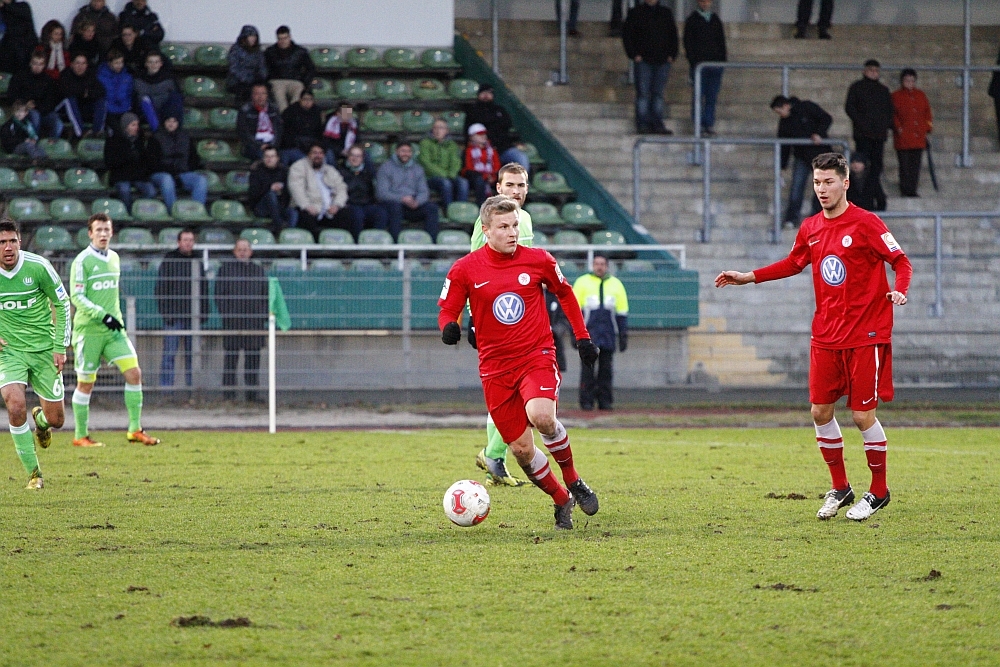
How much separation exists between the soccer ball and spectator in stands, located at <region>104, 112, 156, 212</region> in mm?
12830

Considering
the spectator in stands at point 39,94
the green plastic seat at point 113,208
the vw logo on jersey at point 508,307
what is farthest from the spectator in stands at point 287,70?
the vw logo on jersey at point 508,307

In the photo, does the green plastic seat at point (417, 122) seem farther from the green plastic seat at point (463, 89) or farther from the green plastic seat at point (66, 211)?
the green plastic seat at point (66, 211)

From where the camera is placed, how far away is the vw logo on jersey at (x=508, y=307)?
6.98 metres

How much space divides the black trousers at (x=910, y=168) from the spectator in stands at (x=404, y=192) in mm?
8202

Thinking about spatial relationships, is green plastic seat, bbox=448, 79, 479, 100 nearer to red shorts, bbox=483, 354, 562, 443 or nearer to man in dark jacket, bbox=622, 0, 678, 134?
man in dark jacket, bbox=622, 0, 678, 134

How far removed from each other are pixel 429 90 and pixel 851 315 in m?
15.3

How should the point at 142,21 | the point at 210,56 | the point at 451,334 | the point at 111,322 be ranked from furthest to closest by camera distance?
the point at 210,56, the point at 142,21, the point at 111,322, the point at 451,334

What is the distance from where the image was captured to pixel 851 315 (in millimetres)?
7297

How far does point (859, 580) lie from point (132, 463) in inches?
Answer: 266

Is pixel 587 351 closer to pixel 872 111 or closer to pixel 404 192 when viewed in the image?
pixel 404 192

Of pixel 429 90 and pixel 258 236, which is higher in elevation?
pixel 429 90

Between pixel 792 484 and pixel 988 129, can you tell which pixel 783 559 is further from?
pixel 988 129

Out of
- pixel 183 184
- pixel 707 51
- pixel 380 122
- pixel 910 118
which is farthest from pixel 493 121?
pixel 910 118

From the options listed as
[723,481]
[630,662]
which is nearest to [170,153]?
[723,481]
